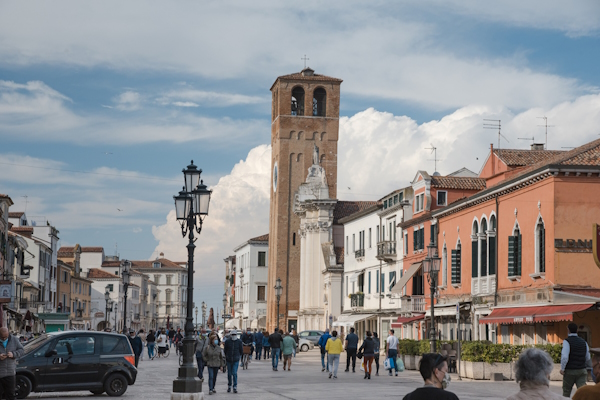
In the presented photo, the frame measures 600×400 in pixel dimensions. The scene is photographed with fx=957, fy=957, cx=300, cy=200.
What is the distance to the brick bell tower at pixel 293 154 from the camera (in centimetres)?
8838

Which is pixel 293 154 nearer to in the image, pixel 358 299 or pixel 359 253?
pixel 359 253

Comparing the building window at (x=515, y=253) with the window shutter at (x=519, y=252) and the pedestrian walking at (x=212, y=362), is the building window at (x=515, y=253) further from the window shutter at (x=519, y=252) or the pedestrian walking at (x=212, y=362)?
the pedestrian walking at (x=212, y=362)

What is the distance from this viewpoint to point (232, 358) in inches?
971

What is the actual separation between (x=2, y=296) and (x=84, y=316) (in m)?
68.8

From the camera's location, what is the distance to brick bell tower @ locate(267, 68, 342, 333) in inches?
3479

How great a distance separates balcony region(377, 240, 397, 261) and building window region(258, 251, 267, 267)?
173 feet

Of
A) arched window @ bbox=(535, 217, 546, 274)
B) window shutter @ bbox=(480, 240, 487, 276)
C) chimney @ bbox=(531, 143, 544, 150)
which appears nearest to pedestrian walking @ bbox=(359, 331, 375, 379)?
arched window @ bbox=(535, 217, 546, 274)

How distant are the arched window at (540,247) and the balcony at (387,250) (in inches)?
915

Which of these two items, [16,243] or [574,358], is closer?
[574,358]

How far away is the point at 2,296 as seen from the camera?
41.3 meters

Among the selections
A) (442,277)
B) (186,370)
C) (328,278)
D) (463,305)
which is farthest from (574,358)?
(328,278)

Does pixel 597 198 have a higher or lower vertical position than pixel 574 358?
higher

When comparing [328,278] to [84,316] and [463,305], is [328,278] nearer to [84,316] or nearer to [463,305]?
[463,305]

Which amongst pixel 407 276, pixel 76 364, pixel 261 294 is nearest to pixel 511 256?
pixel 407 276
